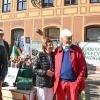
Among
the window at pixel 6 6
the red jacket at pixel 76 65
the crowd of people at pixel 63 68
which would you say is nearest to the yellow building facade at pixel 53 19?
the window at pixel 6 6

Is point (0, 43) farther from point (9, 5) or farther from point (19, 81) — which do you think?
point (9, 5)

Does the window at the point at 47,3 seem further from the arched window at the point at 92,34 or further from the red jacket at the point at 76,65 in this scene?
the red jacket at the point at 76,65

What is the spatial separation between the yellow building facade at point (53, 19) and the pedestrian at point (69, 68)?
20424 millimetres

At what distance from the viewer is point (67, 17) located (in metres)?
27.9

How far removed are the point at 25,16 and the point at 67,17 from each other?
3944 mm

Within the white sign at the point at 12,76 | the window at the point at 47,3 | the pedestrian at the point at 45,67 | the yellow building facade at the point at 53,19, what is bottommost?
the white sign at the point at 12,76

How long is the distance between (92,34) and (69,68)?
2093 centimetres

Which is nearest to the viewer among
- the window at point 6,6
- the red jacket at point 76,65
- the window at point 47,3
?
the red jacket at point 76,65

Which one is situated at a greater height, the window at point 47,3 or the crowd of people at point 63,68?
the window at point 47,3

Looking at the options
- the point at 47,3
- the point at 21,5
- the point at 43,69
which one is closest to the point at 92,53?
the point at 47,3

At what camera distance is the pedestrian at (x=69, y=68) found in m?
5.92

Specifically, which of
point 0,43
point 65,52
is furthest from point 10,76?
point 65,52

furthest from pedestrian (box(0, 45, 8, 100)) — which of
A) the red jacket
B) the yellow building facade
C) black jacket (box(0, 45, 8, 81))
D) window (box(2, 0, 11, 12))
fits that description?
window (box(2, 0, 11, 12))

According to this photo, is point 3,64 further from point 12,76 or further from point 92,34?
point 92,34
